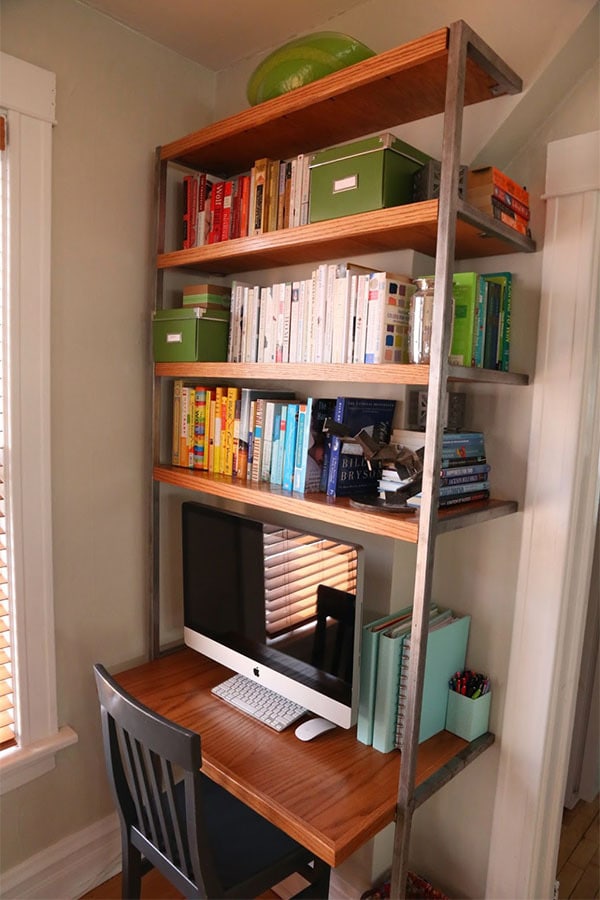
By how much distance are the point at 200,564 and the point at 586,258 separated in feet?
4.45

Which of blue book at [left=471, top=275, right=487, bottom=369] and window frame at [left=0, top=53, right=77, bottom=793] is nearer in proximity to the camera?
blue book at [left=471, top=275, right=487, bottom=369]

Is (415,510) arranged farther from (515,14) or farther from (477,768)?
(515,14)

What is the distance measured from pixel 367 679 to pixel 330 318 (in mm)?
887

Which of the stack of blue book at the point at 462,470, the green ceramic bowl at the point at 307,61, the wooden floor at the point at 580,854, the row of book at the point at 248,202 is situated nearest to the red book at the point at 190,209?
the row of book at the point at 248,202

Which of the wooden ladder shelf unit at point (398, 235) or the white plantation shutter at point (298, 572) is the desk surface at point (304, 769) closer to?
the wooden ladder shelf unit at point (398, 235)

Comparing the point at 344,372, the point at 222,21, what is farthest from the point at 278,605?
the point at 222,21

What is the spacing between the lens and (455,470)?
1.42 metres

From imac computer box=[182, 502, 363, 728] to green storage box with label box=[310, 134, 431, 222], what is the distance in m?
0.79

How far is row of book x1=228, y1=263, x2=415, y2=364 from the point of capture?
1.38 meters

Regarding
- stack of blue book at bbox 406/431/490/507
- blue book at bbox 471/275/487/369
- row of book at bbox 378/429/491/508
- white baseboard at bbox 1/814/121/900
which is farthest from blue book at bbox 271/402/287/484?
white baseboard at bbox 1/814/121/900

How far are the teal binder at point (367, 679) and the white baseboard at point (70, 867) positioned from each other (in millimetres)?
1018

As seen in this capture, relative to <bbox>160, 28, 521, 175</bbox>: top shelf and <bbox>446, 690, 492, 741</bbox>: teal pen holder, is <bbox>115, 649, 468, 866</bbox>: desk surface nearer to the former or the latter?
<bbox>446, 690, 492, 741</bbox>: teal pen holder

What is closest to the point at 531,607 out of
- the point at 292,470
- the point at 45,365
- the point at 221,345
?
the point at 292,470

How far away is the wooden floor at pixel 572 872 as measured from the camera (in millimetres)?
1885
